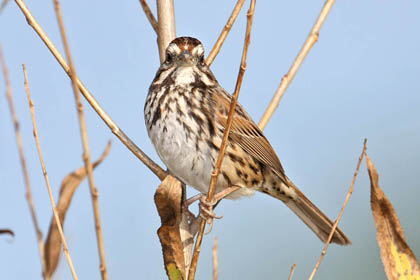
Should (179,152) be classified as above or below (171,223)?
above

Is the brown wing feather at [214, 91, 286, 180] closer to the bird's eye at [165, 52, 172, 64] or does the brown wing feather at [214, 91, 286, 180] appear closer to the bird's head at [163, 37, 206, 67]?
the bird's head at [163, 37, 206, 67]

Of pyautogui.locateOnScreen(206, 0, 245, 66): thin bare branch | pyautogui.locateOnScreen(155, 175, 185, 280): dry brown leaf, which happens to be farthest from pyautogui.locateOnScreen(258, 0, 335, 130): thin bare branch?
pyautogui.locateOnScreen(155, 175, 185, 280): dry brown leaf

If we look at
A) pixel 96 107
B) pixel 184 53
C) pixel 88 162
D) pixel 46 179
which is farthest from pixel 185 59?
pixel 88 162

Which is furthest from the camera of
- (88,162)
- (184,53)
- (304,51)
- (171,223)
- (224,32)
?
(184,53)

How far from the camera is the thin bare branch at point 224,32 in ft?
8.39

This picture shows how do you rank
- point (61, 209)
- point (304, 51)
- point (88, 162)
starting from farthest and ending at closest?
point (304, 51) < point (61, 209) < point (88, 162)

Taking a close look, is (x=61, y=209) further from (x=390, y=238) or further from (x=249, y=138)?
(x=249, y=138)

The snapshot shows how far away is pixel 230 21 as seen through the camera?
2646 millimetres

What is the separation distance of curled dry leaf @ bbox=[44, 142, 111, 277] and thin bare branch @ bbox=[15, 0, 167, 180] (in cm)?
66

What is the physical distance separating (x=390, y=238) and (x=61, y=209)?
3.60 ft

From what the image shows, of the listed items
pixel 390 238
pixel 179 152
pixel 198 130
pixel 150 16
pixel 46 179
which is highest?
pixel 150 16

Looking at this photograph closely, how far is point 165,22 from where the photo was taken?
2.80m

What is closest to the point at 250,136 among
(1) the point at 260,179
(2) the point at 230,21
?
(1) the point at 260,179

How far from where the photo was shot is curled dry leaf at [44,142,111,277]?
5.24 feet
